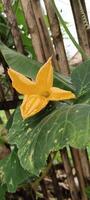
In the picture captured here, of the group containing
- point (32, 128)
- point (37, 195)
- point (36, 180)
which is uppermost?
point (32, 128)

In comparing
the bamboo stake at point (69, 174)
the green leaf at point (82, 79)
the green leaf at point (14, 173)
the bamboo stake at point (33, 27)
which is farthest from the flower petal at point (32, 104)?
the bamboo stake at point (69, 174)

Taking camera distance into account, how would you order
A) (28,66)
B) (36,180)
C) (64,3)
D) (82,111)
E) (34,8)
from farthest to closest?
(64,3), (36,180), (34,8), (28,66), (82,111)

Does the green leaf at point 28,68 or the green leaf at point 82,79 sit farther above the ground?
the green leaf at point 28,68

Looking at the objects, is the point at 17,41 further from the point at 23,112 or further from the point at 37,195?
the point at 37,195

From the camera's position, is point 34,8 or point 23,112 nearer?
point 23,112

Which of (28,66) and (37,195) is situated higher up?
(28,66)

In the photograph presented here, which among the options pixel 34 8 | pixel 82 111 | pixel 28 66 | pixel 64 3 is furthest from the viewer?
pixel 64 3

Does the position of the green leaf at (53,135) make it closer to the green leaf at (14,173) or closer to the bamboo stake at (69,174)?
the green leaf at (14,173)

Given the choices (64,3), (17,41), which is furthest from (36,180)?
(64,3)
